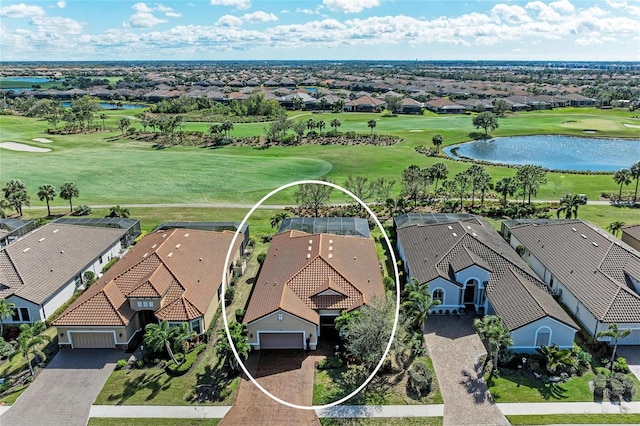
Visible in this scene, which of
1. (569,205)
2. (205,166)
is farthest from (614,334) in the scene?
(205,166)

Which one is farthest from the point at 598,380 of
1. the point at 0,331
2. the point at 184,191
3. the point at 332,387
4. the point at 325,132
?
the point at 325,132

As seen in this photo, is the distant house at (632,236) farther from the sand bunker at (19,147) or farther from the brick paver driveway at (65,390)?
the sand bunker at (19,147)

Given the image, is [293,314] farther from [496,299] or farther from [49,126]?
[49,126]

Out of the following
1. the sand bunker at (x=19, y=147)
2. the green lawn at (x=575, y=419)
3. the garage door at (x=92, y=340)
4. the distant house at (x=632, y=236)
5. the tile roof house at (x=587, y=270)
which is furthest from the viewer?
the sand bunker at (x=19, y=147)

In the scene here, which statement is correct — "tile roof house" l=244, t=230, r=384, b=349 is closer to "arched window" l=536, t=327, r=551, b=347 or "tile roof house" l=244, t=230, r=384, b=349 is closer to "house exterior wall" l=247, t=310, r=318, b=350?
"house exterior wall" l=247, t=310, r=318, b=350

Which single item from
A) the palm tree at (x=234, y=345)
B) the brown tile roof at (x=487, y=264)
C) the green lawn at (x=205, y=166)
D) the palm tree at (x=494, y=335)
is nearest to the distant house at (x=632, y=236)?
the brown tile roof at (x=487, y=264)
